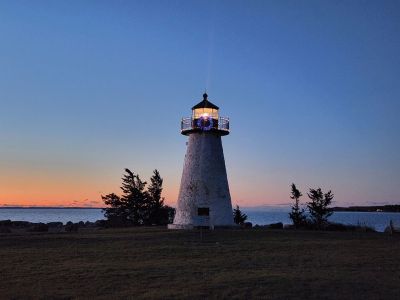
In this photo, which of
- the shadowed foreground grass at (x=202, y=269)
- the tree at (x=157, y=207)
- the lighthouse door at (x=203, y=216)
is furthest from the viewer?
the tree at (x=157, y=207)

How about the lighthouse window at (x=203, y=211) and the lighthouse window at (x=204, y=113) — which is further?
the lighthouse window at (x=204, y=113)

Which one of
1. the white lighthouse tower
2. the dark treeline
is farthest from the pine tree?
the white lighthouse tower

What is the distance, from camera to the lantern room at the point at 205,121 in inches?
1339

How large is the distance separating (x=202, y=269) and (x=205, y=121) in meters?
19.6

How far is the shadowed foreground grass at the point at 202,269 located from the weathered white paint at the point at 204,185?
28.6 feet

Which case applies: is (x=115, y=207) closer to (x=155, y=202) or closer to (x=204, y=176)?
(x=155, y=202)

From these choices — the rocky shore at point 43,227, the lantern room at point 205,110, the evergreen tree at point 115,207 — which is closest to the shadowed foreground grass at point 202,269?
the lantern room at point 205,110

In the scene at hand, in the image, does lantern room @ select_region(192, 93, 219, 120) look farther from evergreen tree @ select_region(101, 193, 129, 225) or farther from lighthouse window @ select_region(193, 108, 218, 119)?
evergreen tree @ select_region(101, 193, 129, 225)

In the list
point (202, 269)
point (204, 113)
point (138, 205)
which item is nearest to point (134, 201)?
point (138, 205)

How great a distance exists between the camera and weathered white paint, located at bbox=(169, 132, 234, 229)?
33.7 meters

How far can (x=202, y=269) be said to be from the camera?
15305 millimetres

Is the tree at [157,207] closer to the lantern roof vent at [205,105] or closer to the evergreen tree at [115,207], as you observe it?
the evergreen tree at [115,207]

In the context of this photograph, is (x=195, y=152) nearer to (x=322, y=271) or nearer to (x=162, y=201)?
(x=162, y=201)

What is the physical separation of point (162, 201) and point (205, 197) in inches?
617
